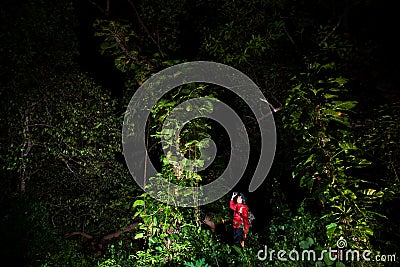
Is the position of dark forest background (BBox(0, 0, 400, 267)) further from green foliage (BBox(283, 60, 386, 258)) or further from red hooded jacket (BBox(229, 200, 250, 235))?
red hooded jacket (BBox(229, 200, 250, 235))

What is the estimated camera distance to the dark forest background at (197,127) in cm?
317

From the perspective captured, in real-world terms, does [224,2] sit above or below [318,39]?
above

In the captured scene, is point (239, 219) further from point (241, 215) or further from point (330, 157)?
point (330, 157)

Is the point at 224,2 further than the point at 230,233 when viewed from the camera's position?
No

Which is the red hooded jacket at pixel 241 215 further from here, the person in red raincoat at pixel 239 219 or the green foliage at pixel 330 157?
the green foliage at pixel 330 157

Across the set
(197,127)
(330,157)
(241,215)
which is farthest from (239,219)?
(330,157)

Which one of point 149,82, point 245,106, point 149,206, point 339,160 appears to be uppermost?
point 245,106

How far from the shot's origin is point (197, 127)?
3830mm

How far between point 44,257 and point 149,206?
3936 mm

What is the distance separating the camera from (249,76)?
5.96 meters

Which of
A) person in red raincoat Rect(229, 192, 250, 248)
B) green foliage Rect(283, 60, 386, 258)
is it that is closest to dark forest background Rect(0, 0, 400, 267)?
green foliage Rect(283, 60, 386, 258)

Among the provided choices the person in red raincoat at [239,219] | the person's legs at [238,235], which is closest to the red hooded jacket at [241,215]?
the person in red raincoat at [239,219]

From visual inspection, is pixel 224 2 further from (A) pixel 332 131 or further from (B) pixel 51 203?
(B) pixel 51 203

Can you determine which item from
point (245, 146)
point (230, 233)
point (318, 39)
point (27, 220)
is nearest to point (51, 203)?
point (27, 220)
